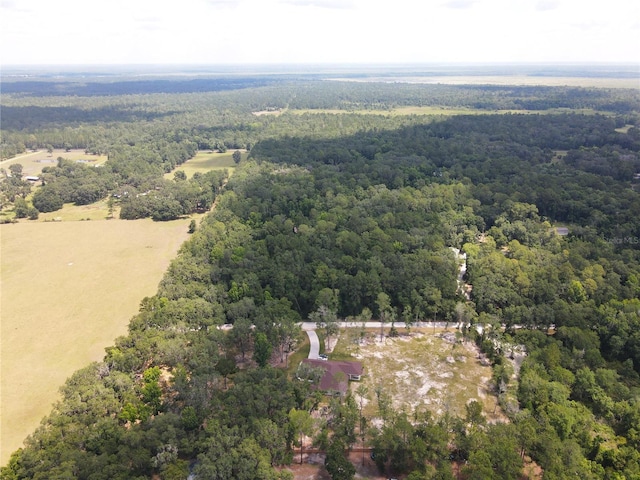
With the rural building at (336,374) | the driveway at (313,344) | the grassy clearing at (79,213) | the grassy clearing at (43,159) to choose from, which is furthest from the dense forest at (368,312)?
the grassy clearing at (43,159)

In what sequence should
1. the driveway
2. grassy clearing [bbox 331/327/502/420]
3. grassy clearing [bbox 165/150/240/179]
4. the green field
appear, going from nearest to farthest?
grassy clearing [bbox 331/327/502/420]
the green field
the driveway
grassy clearing [bbox 165/150/240/179]

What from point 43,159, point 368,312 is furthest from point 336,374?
point 43,159

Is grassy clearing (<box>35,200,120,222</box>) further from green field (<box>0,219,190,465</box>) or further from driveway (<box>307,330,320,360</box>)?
driveway (<box>307,330,320,360</box>)

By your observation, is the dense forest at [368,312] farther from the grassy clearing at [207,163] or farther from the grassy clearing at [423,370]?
the grassy clearing at [207,163]

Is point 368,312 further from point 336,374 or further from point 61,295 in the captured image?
point 61,295

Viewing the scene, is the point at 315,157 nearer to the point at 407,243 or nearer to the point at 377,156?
the point at 377,156

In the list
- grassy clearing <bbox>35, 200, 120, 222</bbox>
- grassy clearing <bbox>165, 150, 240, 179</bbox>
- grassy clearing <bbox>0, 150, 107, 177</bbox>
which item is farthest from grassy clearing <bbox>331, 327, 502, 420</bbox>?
grassy clearing <bbox>0, 150, 107, 177</bbox>

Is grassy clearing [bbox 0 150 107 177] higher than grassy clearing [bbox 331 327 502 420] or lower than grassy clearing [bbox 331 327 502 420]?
higher
